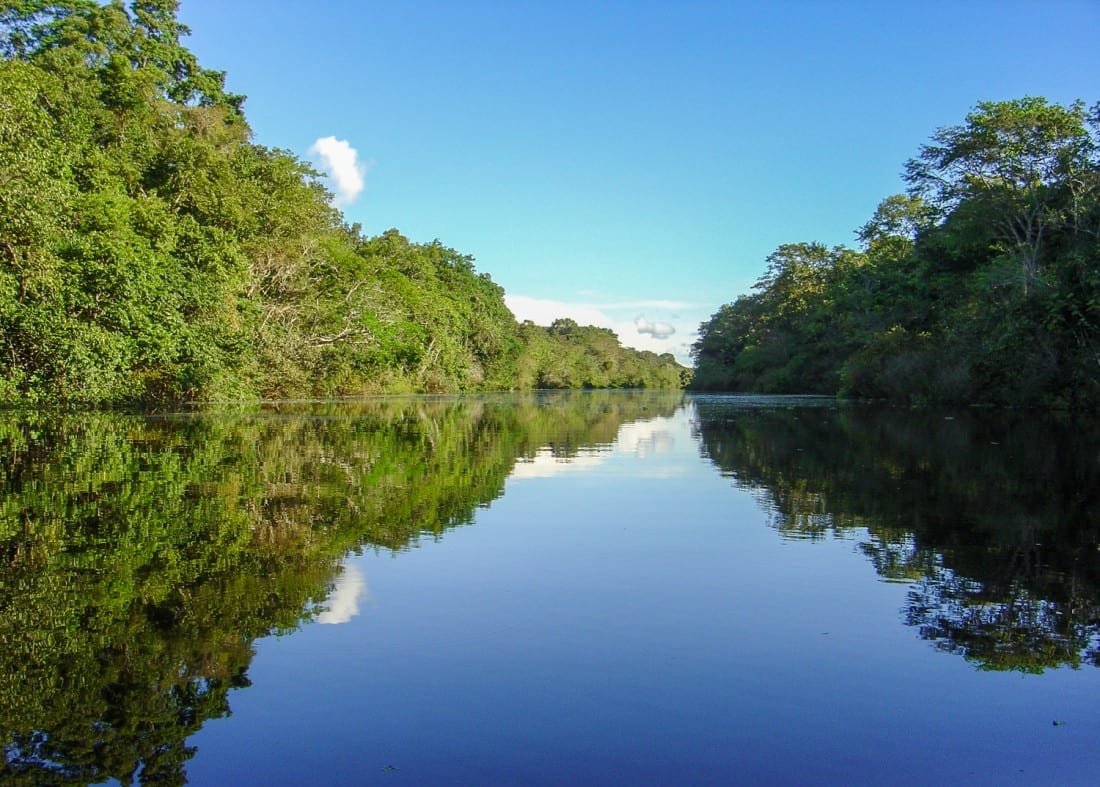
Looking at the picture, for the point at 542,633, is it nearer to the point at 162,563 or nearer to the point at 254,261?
the point at 162,563

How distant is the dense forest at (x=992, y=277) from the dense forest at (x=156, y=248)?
24.3 meters

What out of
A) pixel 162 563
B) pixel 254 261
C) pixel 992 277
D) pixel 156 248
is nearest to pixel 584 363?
pixel 254 261

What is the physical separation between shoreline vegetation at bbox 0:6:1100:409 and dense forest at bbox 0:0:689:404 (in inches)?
3.4

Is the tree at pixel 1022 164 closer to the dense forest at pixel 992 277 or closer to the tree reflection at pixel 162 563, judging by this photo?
the dense forest at pixel 992 277

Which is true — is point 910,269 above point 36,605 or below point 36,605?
above

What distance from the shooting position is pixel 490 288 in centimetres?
8756

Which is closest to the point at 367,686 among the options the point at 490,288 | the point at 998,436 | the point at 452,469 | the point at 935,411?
the point at 452,469

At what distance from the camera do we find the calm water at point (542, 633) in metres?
3.39

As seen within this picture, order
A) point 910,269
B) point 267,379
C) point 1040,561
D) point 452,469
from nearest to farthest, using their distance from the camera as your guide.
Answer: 1. point 1040,561
2. point 452,469
3. point 267,379
4. point 910,269

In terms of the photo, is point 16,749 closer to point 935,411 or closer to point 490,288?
point 935,411

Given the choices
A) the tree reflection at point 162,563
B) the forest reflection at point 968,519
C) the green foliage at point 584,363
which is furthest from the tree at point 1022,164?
the green foliage at point 584,363

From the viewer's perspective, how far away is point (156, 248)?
25.7 metres

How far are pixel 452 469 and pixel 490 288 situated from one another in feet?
249

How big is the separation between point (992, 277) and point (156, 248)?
26.0 meters
